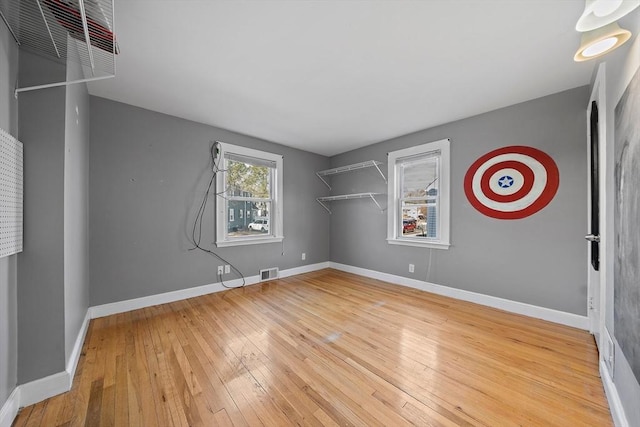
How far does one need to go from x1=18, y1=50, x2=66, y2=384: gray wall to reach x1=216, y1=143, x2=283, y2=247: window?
1.87m

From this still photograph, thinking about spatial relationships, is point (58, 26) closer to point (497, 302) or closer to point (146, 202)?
point (146, 202)

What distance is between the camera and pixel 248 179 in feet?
12.3

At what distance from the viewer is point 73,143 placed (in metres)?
1.76

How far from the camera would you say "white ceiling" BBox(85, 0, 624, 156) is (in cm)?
146

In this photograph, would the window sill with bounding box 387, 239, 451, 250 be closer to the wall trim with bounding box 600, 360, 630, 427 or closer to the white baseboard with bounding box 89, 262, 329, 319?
the wall trim with bounding box 600, 360, 630, 427

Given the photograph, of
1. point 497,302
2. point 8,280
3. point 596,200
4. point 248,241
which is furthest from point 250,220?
point 596,200

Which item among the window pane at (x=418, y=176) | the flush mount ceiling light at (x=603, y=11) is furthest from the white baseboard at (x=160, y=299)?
the flush mount ceiling light at (x=603, y=11)

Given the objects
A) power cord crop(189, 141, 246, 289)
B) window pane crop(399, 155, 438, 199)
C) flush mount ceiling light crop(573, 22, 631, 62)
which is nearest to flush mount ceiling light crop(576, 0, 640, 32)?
flush mount ceiling light crop(573, 22, 631, 62)

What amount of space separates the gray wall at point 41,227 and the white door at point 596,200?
355 cm

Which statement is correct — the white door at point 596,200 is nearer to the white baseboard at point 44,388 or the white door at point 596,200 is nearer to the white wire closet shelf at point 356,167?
the white wire closet shelf at point 356,167

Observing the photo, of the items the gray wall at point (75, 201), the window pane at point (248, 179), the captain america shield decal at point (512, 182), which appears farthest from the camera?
the window pane at point (248, 179)

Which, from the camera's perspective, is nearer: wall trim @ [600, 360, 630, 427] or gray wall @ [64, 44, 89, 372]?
wall trim @ [600, 360, 630, 427]

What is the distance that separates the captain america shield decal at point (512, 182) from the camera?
8.08 feet

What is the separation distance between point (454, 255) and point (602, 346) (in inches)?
60.5
